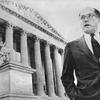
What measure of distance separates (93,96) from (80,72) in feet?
0.82

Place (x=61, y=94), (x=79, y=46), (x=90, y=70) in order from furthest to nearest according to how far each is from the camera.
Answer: (x=61, y=94), (x=79, y=46), (x=90, y=70)

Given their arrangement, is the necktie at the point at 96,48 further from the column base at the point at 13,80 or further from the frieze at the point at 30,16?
the frieze at the point at 30,16

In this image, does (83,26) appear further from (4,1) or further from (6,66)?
(4,1)

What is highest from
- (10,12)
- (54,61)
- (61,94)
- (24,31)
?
(10,12)

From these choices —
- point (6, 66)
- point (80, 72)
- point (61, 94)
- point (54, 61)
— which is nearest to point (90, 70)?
point (80, 72)

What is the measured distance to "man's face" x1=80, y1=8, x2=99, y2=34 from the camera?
1.92m

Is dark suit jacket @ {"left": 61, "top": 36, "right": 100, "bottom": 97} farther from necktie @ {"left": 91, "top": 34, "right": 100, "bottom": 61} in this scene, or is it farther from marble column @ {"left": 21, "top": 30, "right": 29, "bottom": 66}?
marble column @ {"left": 21, "top": 30, "right": 29, "bottom": 66}

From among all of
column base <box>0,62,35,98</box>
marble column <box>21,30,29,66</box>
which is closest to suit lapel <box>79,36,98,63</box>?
column base <box>0,62,35,98</box>

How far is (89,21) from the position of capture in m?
1.94

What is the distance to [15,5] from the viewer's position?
1346 inches

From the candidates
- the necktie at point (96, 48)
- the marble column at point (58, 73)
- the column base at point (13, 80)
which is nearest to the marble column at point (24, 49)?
the marble column at point (58, 73)

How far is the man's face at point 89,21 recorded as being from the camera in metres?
1.92

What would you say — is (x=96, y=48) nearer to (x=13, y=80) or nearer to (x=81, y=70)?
(x=81, y=70)

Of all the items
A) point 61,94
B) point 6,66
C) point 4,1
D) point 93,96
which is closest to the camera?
point 93,96
